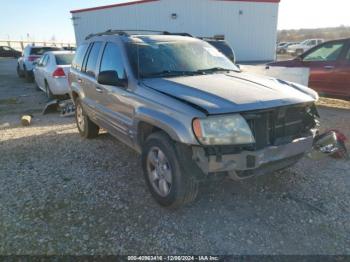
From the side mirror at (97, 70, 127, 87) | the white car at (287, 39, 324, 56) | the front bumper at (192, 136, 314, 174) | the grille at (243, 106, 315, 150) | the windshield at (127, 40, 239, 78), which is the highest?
the windshield at (127, 40, 239, 78)

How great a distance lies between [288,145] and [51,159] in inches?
141

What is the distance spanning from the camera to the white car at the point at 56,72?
859 centimetres

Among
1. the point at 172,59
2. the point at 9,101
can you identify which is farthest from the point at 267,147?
the point at 9,101

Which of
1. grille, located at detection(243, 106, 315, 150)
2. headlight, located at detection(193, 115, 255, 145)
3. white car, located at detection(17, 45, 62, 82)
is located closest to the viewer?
headlight, located at detection(193, 115, 255, 145)

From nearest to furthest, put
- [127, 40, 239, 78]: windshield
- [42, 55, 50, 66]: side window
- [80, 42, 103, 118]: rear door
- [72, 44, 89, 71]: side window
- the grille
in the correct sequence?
the grille → [127, 40, 239, 78]: windshield → [80, 42, 103, 118]: rear door → [72, 44, 89, 71]: side window → [42, 55, 50, 66]: side window

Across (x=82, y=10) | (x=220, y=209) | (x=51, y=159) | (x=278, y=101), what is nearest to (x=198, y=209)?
(x=220, y=209)

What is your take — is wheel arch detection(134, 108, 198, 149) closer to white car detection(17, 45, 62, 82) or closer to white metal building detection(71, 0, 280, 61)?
white car detection(17, 45, 62, 82)

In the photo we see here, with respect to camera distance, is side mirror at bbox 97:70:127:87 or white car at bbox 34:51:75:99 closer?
side mirror at bbox 97:70:127:87

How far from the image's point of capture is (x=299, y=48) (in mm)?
32812

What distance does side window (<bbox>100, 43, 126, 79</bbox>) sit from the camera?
384 cm

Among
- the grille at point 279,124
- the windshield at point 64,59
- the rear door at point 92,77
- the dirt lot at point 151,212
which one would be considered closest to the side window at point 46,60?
the windshield at point 64,59

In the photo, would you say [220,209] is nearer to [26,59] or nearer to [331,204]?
[331,204]

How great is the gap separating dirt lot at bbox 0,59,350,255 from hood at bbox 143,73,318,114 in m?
1.13

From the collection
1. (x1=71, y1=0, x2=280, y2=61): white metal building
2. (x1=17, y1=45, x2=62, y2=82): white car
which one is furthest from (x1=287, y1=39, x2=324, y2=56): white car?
(x1=17, y1=45, x2=62, y2=82): white car
